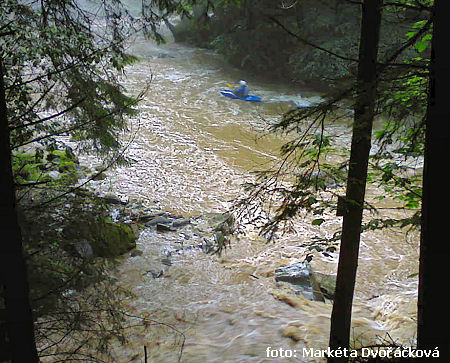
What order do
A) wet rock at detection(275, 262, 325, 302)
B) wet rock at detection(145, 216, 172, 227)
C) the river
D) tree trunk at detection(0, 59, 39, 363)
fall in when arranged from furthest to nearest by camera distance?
wet rock at detection(145, 216, 172, 227)
wet rock at detection(275, 262, 325, 302)
the river
tree trunk at detection(0, 59, 39, 363)

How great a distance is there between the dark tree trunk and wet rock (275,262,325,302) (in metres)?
4.95

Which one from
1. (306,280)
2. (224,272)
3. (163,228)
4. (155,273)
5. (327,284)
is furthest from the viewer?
(163,228)

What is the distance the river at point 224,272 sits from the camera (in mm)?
5891

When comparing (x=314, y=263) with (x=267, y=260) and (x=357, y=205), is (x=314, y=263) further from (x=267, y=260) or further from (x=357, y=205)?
(x=357, y=205)

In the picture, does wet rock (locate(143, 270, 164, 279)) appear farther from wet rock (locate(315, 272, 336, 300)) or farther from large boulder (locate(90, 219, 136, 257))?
wet rock (locate(315, 272, 336, 300))

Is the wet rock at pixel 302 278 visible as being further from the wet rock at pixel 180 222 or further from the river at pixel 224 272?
the wet rock at pixel 180 222

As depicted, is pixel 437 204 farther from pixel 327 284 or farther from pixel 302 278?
pixel 327 284

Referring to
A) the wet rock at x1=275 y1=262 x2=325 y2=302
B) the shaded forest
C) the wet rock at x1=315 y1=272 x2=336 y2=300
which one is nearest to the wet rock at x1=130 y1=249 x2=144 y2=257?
the shaded forest

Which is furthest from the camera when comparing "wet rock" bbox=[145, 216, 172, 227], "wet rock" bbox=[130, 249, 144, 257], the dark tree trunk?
"wet rock" bbox=[145, 216, 172, 227]

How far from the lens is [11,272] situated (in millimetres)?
2594

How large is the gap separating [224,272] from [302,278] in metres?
1.54

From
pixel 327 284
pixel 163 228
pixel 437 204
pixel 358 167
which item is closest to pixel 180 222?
pixel 163 228

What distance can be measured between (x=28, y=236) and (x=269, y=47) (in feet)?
68.3

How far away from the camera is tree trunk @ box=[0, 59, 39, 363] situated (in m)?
2.58
